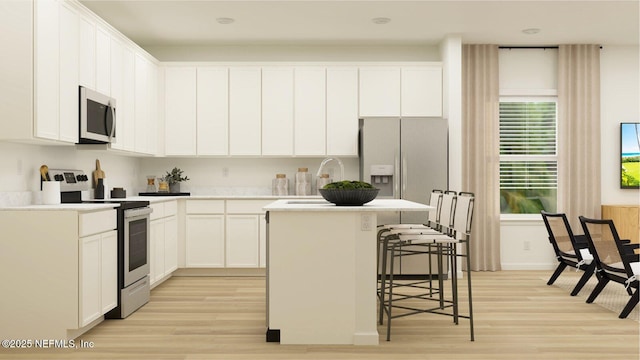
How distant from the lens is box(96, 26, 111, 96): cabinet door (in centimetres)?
466

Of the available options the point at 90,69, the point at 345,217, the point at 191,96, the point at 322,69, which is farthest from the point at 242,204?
the point at 345,217

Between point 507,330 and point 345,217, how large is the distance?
4.86ft

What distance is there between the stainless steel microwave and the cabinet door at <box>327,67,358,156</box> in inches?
96.9

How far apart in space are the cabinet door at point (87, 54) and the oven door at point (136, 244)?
1.12 metres

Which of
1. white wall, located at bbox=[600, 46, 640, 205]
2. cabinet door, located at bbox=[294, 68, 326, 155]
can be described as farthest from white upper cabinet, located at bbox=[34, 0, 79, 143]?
white wall, located at bbox=[600, 46, 640, 205]

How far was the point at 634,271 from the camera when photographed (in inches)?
173

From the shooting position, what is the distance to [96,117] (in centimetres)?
452

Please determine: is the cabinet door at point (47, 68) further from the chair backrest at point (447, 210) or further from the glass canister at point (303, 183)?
the glass canister at point (303, 183)

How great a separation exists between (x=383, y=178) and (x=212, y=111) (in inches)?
83.6

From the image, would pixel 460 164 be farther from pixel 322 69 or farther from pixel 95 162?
pixel 95 162

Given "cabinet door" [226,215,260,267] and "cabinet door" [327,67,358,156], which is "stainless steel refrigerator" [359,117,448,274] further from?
"cabinet door" [226,215,260,267]

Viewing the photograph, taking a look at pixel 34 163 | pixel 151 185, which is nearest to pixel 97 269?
pixel 34 163

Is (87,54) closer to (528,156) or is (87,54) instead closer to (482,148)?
(482,148)

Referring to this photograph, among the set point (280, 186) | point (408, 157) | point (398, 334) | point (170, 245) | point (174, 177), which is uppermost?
point (408, 157)
